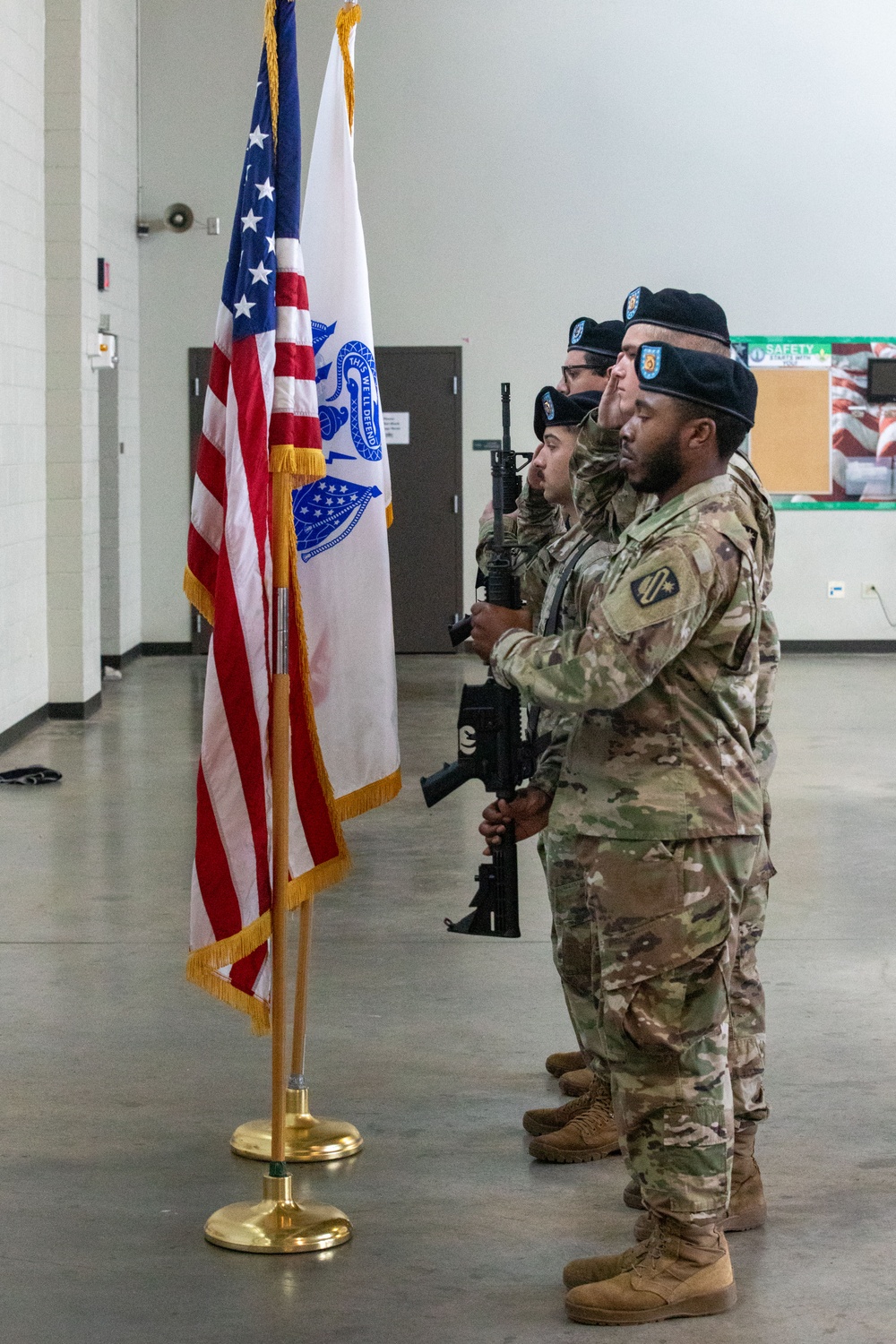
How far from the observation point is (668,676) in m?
2.58

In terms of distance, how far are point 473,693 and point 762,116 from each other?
10728mm

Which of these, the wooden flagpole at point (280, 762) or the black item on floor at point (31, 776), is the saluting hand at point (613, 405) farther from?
the black item on floor at point (31, 776)

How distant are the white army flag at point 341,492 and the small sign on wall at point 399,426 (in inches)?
367

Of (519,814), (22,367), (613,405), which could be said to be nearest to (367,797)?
(519,814)

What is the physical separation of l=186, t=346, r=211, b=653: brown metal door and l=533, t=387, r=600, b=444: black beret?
29.9 feet

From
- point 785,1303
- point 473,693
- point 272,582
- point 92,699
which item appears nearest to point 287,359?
point 272,582

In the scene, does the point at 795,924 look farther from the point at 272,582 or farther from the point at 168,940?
the point at 272,582

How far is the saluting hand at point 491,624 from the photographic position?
2.82 metres

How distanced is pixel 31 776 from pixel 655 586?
18.3ft

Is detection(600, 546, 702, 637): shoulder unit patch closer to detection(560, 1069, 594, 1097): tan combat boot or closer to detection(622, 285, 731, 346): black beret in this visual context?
detection(622, 285, 731, 346): black beret

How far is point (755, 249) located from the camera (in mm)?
12531

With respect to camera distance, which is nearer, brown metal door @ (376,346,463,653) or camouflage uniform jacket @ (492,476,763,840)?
camouflage uniform jacket @ (492,476,763,840)

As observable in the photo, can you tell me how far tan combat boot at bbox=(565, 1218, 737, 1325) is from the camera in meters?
2.63

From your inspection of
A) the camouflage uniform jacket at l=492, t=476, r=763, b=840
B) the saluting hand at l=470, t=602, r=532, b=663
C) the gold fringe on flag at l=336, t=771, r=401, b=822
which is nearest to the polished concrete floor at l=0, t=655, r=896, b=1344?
the gold fringe on flag at l=336, t=771, r=401, b=822
